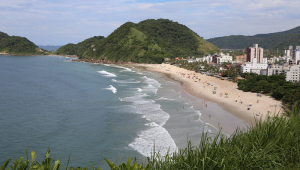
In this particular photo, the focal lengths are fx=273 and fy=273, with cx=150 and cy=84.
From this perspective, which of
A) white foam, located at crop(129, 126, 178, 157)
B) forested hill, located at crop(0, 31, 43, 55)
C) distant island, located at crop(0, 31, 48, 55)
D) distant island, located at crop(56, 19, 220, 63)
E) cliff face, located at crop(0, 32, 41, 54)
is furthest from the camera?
forested hill, located at crop(0, 31, 43, 55)

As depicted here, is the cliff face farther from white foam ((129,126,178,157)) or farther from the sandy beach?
white foam ((129,126,178,157))

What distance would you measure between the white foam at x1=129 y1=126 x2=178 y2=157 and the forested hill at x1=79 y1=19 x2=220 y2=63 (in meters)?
101

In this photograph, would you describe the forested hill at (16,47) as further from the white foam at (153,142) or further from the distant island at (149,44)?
the white foam at (153,142)

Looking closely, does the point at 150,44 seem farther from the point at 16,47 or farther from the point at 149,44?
the point at 16,47

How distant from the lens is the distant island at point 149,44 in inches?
5418

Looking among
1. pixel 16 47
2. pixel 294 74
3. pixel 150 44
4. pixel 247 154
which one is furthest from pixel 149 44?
pixel 247 154

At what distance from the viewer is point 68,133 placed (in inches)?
1037

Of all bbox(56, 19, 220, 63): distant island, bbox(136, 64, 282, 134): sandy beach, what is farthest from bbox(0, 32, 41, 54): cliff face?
bbox(136, 64, 282, 134): sandy beach

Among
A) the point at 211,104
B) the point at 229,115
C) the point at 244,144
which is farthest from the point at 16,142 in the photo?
the point at 211,104

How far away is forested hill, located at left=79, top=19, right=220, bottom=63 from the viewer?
137750 millimetres

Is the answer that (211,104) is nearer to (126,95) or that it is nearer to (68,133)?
(126,95)

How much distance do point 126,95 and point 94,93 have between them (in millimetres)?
6109

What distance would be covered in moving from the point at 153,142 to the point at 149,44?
12714 centimetres

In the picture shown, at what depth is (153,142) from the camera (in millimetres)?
23750
